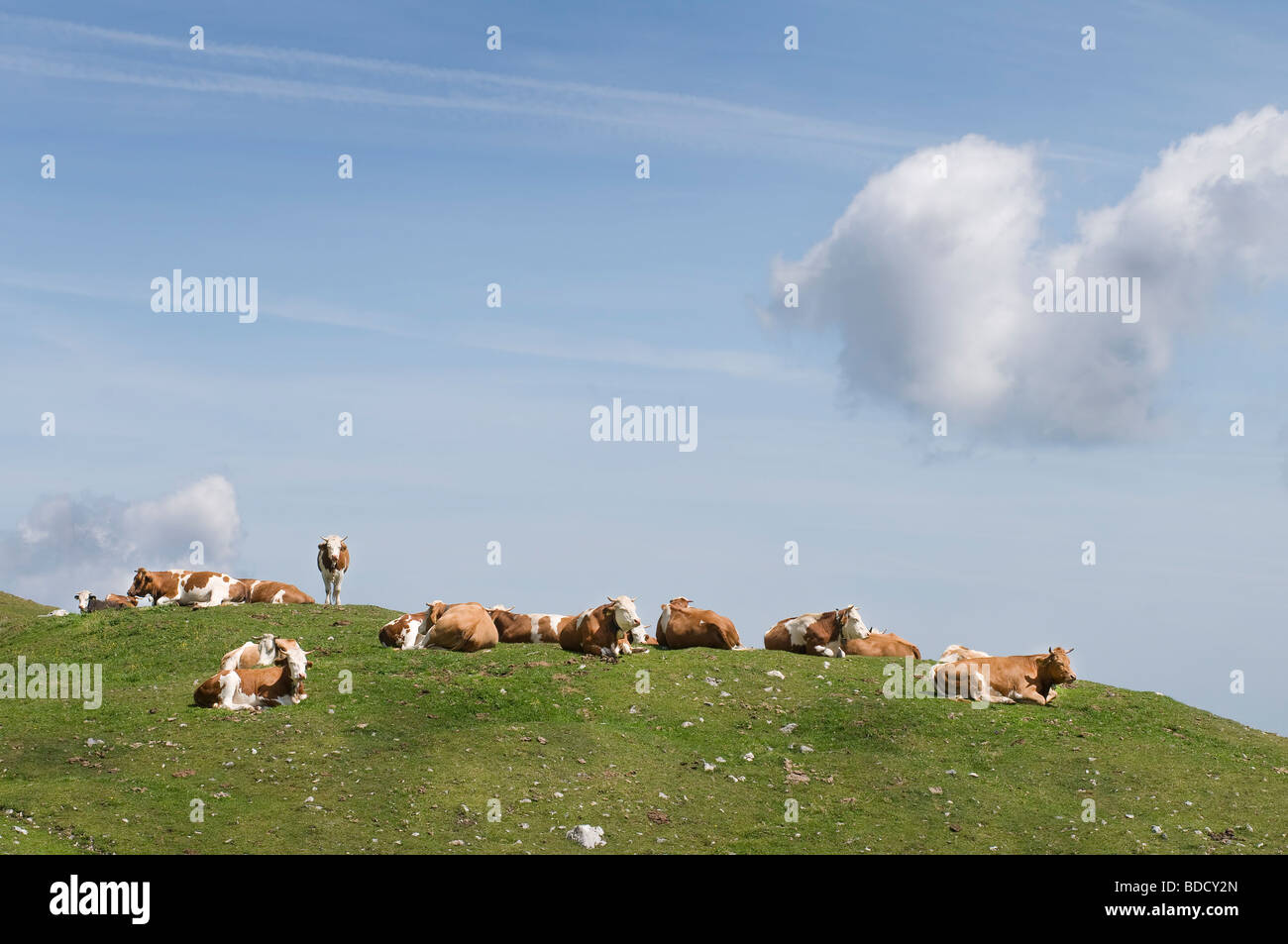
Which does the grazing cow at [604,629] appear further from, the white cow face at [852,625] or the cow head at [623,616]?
the white cow face at [852,625]

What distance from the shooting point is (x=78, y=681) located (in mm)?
30828

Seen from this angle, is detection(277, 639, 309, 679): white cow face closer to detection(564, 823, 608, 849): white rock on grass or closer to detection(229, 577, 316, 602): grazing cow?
detection(564, 823, 608, 849): white rock on grass

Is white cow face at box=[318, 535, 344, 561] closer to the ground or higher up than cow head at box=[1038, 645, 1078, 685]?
higher up

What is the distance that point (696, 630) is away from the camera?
33.4 meters

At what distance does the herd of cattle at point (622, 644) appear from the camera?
26562 mm

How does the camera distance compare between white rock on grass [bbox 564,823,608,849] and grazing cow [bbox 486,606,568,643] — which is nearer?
white rock on grass [bbox 564,823,608,849]

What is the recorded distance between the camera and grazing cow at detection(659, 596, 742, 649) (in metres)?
33.2

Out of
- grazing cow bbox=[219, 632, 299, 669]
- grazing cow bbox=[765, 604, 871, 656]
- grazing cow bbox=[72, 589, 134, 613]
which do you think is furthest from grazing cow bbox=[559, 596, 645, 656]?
grazing cow bbox=[72, 589, 134, 613]

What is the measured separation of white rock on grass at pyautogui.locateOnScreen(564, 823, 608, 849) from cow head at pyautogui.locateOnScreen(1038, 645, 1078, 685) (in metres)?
14.0

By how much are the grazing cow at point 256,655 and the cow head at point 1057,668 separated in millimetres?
18880

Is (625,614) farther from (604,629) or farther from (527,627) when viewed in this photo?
(527,627)

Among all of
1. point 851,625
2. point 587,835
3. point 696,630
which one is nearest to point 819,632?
point 851,625
